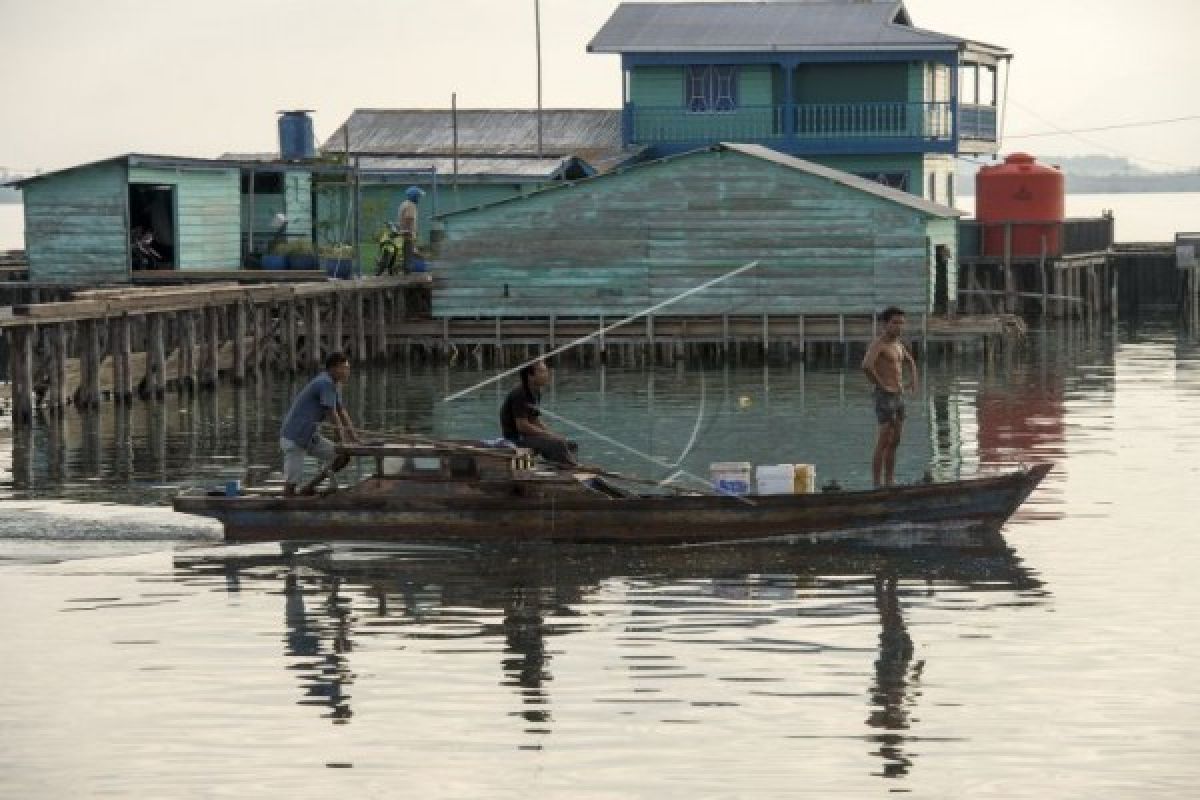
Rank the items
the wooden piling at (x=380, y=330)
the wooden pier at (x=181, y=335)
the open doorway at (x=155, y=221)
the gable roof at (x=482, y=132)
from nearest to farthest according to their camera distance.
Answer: the wooden pier at (x=181, y=335), the wooden piling at (x=380, y=330), the open doorway at (x=155, y=221), the gable roof at (x=482, y=132)

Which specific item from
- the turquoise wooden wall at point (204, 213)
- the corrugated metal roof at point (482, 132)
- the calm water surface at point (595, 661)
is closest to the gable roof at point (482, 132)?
the corrugated metal roof at point (482, 132)

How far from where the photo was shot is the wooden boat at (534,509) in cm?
2444

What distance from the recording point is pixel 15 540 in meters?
25.7

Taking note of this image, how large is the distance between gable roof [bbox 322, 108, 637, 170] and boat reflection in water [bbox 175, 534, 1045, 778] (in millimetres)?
40900

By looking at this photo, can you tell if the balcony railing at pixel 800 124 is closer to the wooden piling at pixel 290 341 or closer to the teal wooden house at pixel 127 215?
the teal wooden house at pixel 127 215

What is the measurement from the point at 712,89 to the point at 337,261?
13058 millimetres

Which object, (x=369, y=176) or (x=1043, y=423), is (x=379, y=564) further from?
(x=369, y=176)

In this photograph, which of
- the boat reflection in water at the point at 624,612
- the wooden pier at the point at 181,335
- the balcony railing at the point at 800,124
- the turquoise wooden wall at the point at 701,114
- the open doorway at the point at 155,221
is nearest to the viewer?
the boat reflection in water at the point at 624,612

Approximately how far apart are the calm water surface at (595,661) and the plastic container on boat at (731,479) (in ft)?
2.35

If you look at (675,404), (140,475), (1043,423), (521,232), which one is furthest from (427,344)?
(140,475)

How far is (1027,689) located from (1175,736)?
64.2 inches

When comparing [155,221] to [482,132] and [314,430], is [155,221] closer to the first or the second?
[482,132]

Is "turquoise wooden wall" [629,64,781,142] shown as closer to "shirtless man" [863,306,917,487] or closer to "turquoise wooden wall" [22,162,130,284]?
"turquoise wooden wall" [22,162,130,284]

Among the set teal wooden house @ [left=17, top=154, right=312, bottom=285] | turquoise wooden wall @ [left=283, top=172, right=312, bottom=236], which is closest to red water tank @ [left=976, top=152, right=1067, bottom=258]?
turquoise wooden wall @ [left=283, top=172, right=312, bottom=236]
